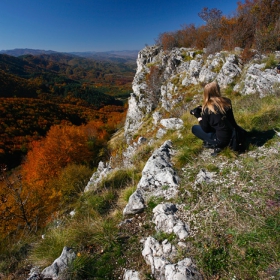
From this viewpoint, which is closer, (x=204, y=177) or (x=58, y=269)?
(x=58, y=269)

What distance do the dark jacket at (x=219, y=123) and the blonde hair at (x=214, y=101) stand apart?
93mm

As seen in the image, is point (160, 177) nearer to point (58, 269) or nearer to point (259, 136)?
point (58, 269)

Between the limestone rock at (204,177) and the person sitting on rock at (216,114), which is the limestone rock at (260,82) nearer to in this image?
the person sitting on rock at (216,114)

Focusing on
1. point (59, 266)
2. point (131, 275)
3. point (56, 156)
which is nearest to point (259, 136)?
point (131, 275)

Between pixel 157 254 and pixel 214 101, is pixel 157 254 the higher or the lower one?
the lower one

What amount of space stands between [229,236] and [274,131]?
385 cm

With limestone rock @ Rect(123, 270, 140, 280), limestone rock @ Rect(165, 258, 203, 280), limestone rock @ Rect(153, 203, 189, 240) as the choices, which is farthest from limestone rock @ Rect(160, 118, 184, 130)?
limestone rock @ Rect(123, 270, 140, 280)

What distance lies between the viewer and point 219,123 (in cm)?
419

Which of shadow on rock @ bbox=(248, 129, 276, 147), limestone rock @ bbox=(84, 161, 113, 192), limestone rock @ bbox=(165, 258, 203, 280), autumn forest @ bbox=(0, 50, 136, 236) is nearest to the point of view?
limestone rock @ bbox=(165, 258, 203, 280)

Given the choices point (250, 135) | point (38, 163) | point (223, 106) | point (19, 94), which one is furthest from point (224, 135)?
point (19, 94)

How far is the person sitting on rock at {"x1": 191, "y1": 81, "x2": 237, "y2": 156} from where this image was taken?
4.11m

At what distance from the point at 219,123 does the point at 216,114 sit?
9.6 inches

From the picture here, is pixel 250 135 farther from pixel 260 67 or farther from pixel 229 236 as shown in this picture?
pixel 260 67

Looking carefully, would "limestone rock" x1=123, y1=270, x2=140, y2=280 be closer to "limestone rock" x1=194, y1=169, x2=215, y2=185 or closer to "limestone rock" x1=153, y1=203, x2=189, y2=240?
"limestone rock" x1=153, y1=203, x2=189, y2=240
